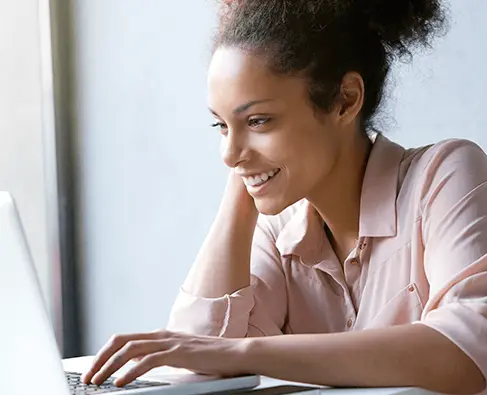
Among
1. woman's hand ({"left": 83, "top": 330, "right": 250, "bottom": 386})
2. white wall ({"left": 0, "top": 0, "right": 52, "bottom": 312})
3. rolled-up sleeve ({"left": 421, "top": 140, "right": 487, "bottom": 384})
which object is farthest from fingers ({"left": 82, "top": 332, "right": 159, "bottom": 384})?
white wall ({"left": 0, "top": 0, "right": 52, "bottom": 312})

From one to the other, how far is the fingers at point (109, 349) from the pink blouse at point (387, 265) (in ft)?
1.03

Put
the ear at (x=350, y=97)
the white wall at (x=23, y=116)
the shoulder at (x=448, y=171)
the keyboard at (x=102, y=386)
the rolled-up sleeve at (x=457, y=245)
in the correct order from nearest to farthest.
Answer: the keyboard at (x=102, y=386) → the rolled-up sleeve at (x=457, y=245) → the shoulder at (x=448, y=171) → the ear at (x=350, y=97) → the white wall at (x=23, y=116)

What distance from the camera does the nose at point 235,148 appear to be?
1.30 meters

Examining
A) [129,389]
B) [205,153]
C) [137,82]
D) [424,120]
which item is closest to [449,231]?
[129,389]

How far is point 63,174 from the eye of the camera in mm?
2486

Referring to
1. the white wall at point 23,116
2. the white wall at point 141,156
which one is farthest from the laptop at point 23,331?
the white wall at point 23,116

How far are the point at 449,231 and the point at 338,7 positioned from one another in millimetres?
351

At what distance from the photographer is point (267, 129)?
4.24 ft

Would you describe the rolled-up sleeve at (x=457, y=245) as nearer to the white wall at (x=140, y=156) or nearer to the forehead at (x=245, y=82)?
the forehead at (x=245, y=82)

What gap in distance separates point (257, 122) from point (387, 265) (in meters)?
0.26

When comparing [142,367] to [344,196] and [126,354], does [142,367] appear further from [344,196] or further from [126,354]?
[344,196]

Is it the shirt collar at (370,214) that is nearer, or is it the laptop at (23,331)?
the laptop at (23,331)

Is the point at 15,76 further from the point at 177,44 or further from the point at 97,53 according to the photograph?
the point at 177,44

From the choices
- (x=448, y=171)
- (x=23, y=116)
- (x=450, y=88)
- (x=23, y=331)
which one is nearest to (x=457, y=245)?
(x=448, y=171)
